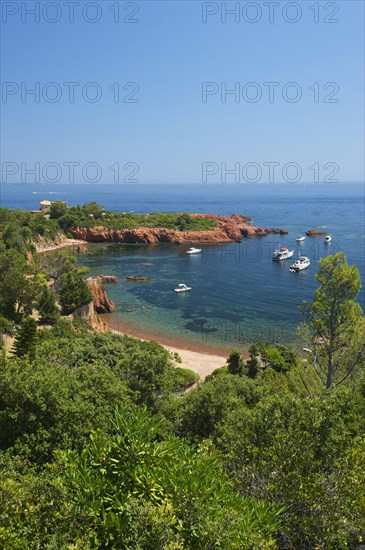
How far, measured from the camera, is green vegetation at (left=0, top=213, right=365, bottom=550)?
7762mm

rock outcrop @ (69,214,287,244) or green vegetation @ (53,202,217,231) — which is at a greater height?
green vegetation @ (53,202,217,231)

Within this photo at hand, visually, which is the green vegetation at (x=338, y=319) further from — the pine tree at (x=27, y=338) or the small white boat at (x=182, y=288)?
the small white boat at (x=182, y=288)

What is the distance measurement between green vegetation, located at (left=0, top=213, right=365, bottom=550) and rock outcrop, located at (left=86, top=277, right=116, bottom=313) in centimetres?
2678

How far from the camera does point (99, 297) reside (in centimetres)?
5025

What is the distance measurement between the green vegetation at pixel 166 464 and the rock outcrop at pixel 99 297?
2678 cm

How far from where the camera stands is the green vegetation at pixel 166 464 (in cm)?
776

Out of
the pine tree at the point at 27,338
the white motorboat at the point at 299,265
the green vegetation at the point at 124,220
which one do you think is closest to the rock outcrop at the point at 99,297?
the pine tree at the point at 27,338

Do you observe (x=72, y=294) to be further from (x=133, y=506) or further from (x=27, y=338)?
(x=133, y=506)

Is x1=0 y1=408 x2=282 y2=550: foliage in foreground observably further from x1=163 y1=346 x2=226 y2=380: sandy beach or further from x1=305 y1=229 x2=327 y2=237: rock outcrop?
x1=305 y1=229 x2=327 y2=237: rock outcrop

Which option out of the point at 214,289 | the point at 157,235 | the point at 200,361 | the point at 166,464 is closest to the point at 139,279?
the point at 214,289

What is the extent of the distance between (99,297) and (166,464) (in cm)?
4220

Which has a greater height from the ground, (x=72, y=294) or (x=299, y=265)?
(x=299, y=265)

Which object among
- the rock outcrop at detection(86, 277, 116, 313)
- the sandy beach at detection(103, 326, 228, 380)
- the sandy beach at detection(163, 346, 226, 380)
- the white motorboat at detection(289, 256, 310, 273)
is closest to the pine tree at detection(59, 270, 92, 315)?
the rock outcrop at detection(86, 277, 116, 313)

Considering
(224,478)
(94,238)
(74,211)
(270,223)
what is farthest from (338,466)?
(270,223)
